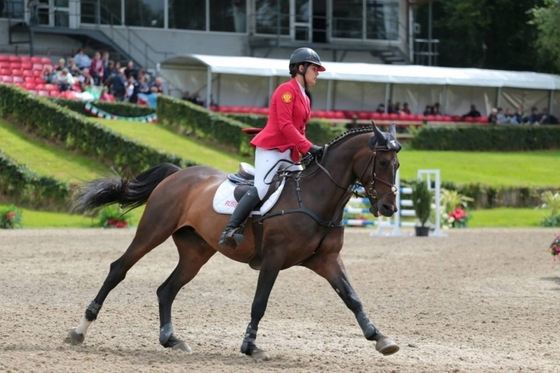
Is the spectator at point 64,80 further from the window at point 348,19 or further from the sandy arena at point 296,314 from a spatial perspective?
the window at point 348,19

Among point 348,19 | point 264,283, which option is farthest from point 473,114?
point 264,283

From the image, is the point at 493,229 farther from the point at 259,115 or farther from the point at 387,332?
the point at 387,332

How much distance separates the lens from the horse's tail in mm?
10133

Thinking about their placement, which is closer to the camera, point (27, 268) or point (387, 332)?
point (387, 332)

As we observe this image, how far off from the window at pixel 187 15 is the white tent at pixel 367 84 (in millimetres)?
4811

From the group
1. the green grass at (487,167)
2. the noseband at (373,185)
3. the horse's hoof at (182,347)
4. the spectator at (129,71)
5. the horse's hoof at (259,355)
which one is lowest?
the green grass at (487,167)

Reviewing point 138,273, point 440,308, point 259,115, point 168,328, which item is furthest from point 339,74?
point 168,328

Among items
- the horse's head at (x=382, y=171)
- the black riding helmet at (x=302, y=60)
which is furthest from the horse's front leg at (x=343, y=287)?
the black riding helmet at (x=302, y=60)

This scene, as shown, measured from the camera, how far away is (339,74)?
4266 centimetres

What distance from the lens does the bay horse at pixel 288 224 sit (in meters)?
8.52

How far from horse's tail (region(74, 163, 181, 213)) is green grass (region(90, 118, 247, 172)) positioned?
62.8 feet

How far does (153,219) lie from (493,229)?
56.2 ft

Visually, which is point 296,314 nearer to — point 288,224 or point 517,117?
point 288,224

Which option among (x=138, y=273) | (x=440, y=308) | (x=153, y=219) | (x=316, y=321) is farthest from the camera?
(x=138, y=273)
